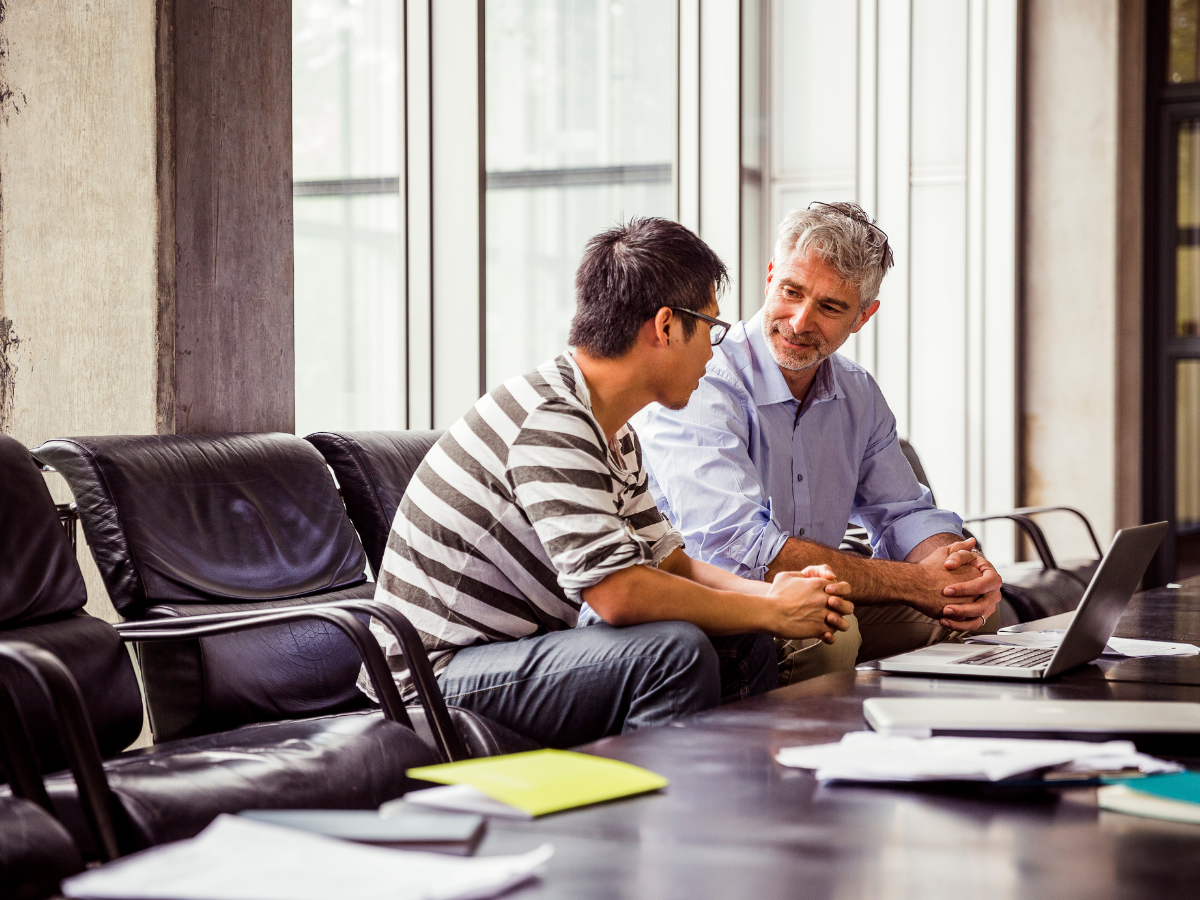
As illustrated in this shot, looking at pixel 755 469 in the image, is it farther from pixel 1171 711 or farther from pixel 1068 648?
pixel 1171 711

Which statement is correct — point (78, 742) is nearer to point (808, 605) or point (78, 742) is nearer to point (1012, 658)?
point (808, 605)

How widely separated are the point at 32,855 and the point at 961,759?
822 millimetres

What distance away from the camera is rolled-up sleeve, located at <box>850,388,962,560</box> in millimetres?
2854

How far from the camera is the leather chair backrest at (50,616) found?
1.86 metres

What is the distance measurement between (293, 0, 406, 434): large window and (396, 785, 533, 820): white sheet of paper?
2.77 meters

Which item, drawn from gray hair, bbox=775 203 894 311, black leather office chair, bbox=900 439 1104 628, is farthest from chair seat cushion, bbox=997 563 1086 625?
gray hair, bbox=775 203 894 311

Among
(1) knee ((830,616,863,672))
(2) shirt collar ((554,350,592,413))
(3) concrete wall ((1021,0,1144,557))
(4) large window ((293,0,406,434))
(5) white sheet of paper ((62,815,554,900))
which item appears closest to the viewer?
(5) white sheet of paper ((62,815,554,900))

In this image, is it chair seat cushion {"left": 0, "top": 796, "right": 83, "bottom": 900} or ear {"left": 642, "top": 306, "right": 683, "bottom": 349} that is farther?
ear {"left": 642, "top": 306, "right": 683, "bottom": 349}

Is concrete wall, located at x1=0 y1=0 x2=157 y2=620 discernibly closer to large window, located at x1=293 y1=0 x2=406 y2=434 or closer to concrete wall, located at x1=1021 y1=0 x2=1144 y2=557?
large window, located at x1=293 y1=0 x2=406 y2=434

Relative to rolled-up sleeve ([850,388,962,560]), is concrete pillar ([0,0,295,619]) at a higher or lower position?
higher

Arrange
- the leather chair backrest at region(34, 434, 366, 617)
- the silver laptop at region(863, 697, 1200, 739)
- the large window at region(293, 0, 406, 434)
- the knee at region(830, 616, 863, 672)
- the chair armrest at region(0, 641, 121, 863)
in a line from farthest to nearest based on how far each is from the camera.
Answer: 1. the large window at region(293, 0, 406, 434)
2. the knee at region(830, 616, 863, 672)
3. the leather chair backrest at region(34, 434, 366, 617)
4. the chair armrest at region(0, 641, 121, 863)
5. the silver laptop at region(863, 697, 1200, 739)

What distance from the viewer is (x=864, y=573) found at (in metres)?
2.44

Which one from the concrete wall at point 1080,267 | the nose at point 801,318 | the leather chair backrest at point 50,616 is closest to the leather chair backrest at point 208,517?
the leather chair backrest at point 50,616

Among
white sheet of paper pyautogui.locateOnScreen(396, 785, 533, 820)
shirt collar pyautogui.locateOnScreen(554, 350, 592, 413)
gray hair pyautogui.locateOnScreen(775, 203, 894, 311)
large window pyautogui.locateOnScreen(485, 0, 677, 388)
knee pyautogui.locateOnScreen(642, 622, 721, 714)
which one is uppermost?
large window pyautogui.locateOnScreen(485, 0, 677, 388)
